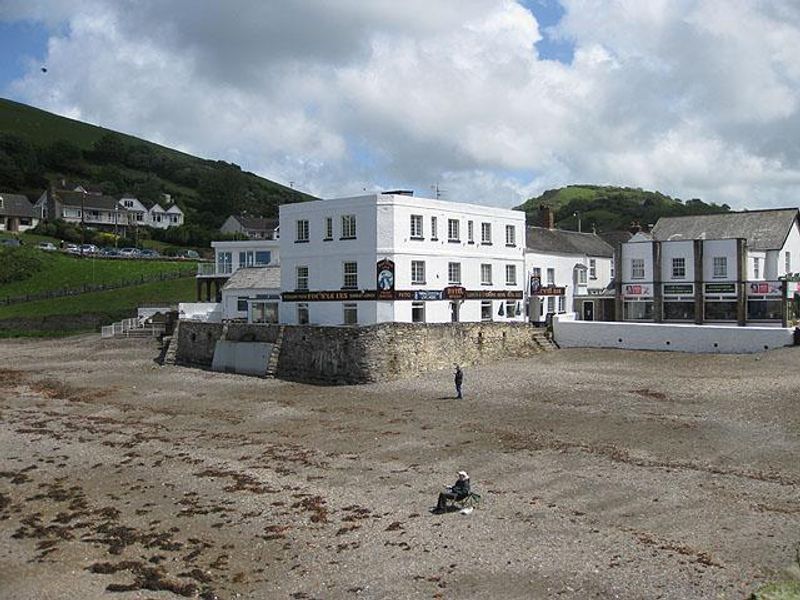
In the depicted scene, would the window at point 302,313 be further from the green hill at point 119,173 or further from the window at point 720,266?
the green hill at point 119,173

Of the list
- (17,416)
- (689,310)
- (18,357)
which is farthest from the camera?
(18,357)

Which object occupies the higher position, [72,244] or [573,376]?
[72,244]

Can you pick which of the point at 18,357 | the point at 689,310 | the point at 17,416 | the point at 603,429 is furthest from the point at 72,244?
the point at 603,429

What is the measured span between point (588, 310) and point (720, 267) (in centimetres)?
1028

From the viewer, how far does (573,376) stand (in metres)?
37.4

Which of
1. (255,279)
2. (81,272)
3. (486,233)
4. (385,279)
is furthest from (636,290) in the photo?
(81,272)

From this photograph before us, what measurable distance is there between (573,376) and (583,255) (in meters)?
20.9

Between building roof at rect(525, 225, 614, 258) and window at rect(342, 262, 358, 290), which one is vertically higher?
building roof at rect(525, 225, 614, 258)

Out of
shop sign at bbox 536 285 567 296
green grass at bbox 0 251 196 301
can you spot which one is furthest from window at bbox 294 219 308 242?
green grass at bbox 0 251 196 301

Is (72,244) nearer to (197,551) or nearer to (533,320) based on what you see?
(533,320)

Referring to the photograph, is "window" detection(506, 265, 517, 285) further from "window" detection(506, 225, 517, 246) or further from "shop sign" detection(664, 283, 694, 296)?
"shop sign" detection(664, 283, 694, 296)

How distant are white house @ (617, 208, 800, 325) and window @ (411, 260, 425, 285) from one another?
15266mm

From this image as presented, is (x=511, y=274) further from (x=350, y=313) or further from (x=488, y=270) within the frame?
(x=350, y=313)

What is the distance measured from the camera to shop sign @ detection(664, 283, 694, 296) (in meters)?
48.6
